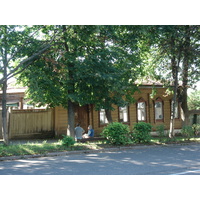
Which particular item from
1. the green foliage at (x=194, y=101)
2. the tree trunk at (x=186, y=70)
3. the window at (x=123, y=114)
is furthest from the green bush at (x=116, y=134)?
the green foliage at (x=194, y=101)

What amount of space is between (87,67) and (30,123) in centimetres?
878

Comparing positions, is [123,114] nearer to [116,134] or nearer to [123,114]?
[123,114]

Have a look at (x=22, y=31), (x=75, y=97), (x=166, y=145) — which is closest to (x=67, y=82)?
(x=75, y=97)

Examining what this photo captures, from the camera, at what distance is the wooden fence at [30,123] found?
1842 centimetres

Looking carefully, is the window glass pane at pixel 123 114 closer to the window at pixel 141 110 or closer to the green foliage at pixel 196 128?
the window at pixel 141 110

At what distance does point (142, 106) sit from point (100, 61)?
11980 mm

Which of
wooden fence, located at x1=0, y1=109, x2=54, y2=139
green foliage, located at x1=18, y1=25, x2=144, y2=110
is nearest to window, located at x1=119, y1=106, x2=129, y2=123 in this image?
wooden fence, located at x1=0, y1=109, x2=54, y2=139

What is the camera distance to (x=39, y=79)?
13.4m

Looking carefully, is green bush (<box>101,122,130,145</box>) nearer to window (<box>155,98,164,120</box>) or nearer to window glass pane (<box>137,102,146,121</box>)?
window glass pane (<box>137,102,146,121</box>)

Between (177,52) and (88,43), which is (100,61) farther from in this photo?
(177,52)

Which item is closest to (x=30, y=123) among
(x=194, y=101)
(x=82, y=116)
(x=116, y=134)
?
(x=82, y=116)

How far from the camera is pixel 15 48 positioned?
525 inches

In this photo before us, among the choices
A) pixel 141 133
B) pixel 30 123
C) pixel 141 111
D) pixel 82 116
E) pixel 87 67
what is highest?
pixel 87 67

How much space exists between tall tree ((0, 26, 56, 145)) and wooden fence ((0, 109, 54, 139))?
5.27 meters
